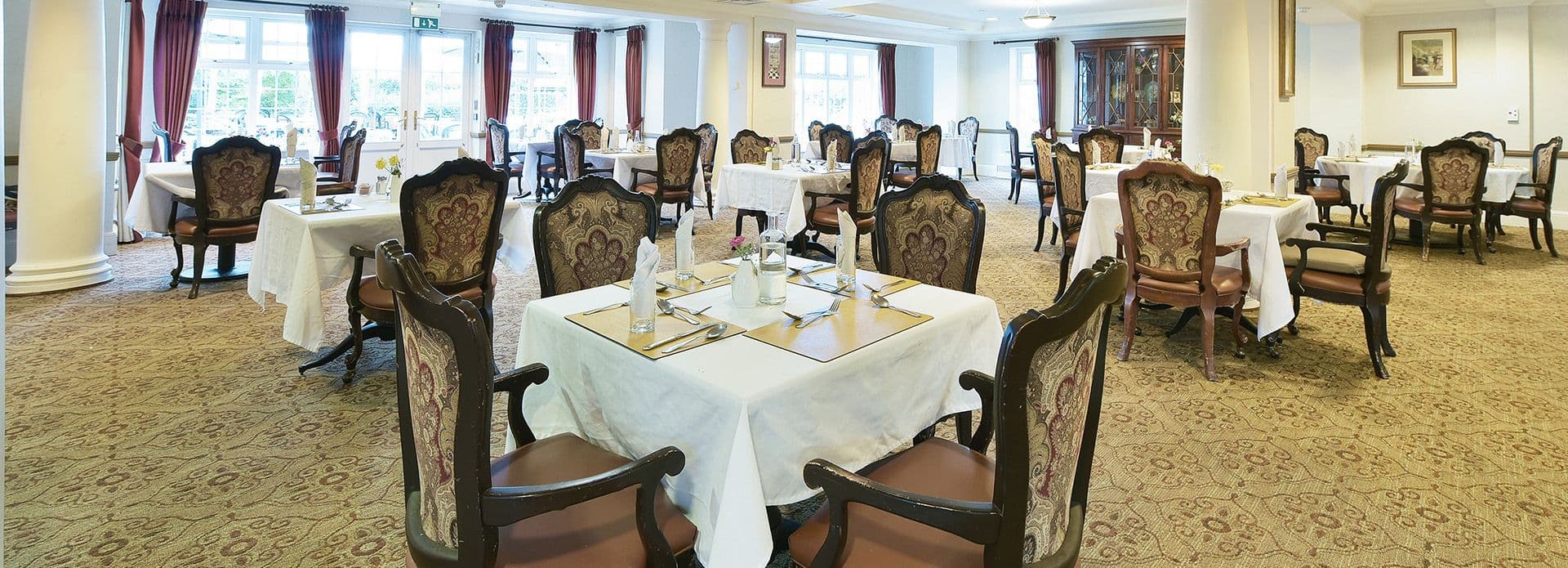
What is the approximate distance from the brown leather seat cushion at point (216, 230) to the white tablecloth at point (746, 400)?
3.88 metres

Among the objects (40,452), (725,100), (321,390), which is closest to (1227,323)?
(321,390)

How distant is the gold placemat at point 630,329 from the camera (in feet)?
6.25

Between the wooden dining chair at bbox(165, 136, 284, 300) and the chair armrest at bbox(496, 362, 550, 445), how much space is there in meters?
3.80

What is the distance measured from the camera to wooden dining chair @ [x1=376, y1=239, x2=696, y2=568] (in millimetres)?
1396

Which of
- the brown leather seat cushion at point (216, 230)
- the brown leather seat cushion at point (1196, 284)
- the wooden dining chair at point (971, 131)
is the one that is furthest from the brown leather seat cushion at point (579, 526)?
the wooden dining chair at point (971, 131)

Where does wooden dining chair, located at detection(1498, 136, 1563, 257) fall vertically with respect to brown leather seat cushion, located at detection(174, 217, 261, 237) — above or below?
above

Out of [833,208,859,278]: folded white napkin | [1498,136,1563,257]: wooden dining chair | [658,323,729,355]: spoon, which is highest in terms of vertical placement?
[1498,136,1563,257]: wooden dining chair

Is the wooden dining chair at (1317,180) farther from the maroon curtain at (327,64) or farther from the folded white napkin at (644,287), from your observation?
the maroon curtain at (327,64)

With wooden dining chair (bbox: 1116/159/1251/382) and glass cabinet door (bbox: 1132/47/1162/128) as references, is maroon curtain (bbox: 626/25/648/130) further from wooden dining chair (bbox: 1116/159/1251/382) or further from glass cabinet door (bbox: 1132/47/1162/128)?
wooden dining chair (bbox: 1116/159/1251/382)

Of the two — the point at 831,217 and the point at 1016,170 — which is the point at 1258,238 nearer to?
the point at 831,217

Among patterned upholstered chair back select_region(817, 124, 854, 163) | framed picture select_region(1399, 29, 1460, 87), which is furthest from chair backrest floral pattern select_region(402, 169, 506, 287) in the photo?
framed picture select_region(1399, 29, 1460, 87)

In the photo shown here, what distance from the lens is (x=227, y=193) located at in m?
5.07

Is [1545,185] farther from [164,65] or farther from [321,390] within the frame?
[164,65]

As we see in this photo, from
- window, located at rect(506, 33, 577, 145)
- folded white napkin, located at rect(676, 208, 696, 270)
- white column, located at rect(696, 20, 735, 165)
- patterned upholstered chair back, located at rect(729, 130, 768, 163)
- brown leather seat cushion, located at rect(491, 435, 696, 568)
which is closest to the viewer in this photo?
brown leather seat cushion, located at rect(491, 435, 696, 568)
